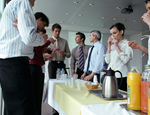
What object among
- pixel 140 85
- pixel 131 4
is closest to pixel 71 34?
pixel 131 4

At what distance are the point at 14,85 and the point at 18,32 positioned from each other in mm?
400

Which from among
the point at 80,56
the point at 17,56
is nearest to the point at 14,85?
the point at 17,56

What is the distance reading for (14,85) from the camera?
2.97 ft

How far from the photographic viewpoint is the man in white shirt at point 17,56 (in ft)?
2.98

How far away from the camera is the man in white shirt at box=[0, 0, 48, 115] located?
2.98 feet

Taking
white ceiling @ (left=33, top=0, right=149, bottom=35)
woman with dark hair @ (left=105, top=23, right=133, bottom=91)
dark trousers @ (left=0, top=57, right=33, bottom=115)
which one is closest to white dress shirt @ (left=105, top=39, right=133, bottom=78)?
woman with dark hair @ (left=105, top=23, right=133, bottom=91)

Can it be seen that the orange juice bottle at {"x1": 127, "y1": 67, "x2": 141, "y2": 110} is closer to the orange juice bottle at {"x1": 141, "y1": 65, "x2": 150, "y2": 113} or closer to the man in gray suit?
the orange juice bottle at {"x1": 141, "y1": 65, "x2": 150, "y2": 113}

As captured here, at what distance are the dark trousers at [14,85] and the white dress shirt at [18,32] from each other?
0.07 metres

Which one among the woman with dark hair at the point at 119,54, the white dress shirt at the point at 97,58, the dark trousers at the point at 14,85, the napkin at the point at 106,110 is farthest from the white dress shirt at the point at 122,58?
the dark trousers at the point at 14,85

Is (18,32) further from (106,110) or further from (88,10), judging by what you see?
(88,10)

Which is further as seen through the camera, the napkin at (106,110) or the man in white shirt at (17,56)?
the man in white shirt at (17,56)

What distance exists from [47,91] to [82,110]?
137cm

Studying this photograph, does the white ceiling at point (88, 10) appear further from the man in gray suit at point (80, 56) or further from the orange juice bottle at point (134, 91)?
the orange juice bottle at point (134, 91)

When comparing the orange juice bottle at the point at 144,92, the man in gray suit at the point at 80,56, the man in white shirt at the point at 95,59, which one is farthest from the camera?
the man in gray suit at the point at 80,56
